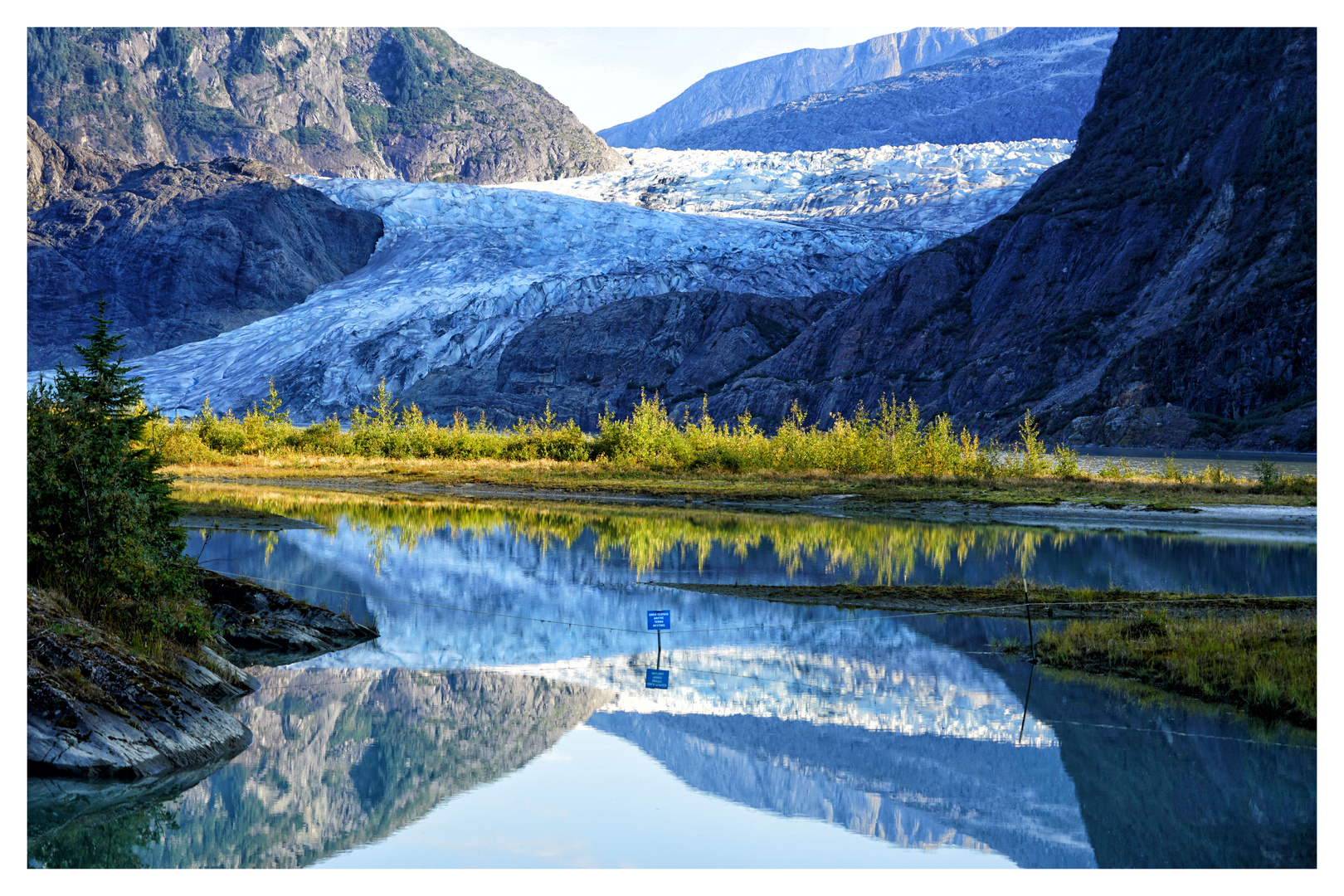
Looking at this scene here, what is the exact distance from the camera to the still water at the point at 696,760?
20.1 ft

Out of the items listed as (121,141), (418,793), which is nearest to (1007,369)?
(418,793)

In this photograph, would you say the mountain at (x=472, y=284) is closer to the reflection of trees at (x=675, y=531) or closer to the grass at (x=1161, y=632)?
the reflection of trees at (x=675, y=531)

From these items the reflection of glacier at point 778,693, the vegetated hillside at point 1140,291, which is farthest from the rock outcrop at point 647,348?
the reflection of glacier at point 778,693

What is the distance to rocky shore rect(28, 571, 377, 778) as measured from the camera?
21.5 feet

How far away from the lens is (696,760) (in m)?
7.58

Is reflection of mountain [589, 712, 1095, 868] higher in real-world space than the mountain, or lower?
lower

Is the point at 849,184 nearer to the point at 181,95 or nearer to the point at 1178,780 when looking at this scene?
the point at 181,95

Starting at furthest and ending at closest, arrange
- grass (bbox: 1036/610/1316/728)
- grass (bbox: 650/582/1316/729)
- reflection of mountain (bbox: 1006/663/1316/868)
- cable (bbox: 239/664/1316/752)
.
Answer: grass (bbox: 650/582/1316/729)
grass (bbox: 1036/610/1316/728)
cable (bbox: 239/664/1316/752)
reflection of mountain (bbox: 1006/663/1316/868)

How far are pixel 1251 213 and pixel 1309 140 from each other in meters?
6.13

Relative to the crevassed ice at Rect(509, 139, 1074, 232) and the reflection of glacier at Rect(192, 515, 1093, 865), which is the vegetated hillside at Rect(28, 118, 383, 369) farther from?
the reflection of glacier at Rect(192, 515, 1093, 865)

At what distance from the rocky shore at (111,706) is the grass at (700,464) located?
2268 cm

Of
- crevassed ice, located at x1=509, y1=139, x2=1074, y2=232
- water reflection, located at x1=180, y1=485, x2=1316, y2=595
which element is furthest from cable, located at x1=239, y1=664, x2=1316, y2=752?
crevassed ice, located at x1=509, y1=139, x2=1074, y2=232

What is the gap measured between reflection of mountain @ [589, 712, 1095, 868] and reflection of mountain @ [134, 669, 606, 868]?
0.88 meters

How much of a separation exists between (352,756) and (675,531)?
50.5ft
